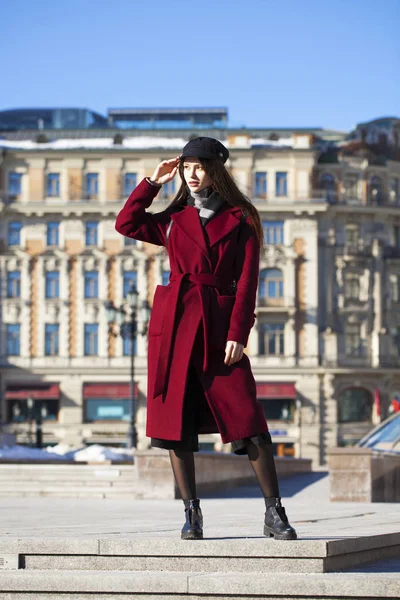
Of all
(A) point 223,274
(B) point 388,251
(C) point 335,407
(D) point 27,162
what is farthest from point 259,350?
(A) point 223,274

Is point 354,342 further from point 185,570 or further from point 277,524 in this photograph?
point 185,570

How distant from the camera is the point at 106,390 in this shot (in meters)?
58.2

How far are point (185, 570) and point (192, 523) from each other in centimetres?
49

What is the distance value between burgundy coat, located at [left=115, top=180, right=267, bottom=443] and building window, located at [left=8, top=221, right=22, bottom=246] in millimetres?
53801

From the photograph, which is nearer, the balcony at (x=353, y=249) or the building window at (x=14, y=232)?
the building window at (x=14, y=232)

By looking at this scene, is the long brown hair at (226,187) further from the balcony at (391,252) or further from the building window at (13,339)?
the balcony at (391,252)

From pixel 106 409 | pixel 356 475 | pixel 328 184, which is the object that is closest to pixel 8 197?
pixel 106 409

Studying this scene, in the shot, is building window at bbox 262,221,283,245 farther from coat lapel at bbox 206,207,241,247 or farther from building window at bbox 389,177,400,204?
coat lapel at bbox 206,207,241,247

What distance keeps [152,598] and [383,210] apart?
5663 cm

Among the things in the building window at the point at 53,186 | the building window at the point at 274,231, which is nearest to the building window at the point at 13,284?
the building window at the point at 53,186

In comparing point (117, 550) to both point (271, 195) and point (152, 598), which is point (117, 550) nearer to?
point (152, 598)

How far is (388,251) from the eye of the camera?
62.0 metres

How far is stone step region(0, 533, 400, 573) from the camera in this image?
5.73 metres

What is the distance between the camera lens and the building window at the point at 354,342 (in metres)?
59.8
